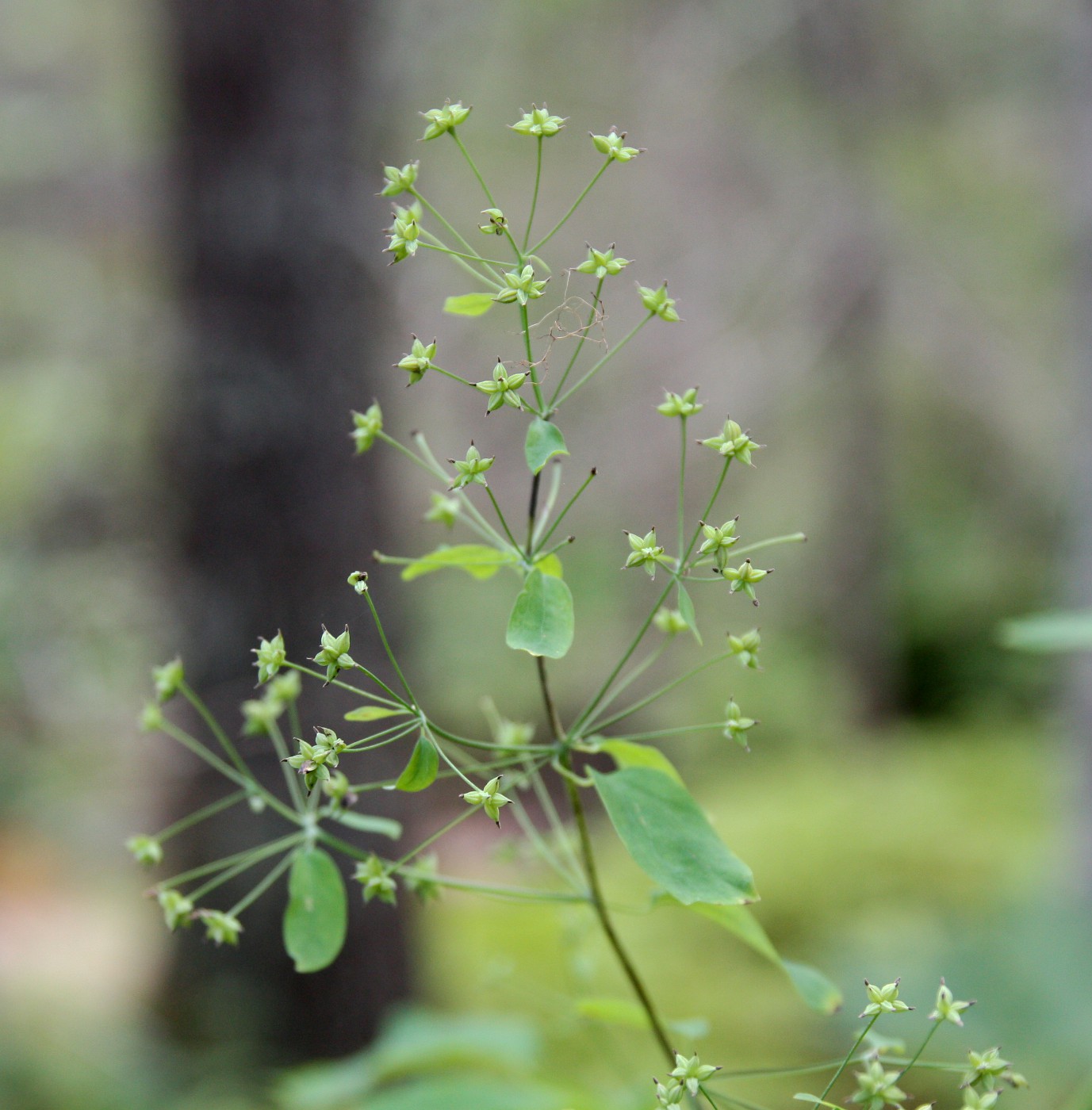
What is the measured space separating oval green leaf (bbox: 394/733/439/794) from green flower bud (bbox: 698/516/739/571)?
15 cm

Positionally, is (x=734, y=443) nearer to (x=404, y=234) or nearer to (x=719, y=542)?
(x=719, y=542)

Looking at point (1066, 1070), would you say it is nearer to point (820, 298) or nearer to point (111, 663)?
point (111, 663)

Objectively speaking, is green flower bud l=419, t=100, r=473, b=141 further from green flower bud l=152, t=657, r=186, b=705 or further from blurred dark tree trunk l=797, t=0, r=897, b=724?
blurred dark tree trunk l=797, t=0, r=897, b=724

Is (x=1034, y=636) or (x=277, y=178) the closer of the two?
(x=1034, y=636)

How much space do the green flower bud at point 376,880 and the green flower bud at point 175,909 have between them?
0.11 meters

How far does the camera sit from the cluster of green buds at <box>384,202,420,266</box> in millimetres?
497

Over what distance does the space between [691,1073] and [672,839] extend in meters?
0.11

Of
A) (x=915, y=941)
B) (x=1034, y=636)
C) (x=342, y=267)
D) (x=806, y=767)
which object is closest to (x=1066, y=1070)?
(x=915, y=941)

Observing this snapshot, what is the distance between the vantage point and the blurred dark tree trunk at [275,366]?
7.98 feet

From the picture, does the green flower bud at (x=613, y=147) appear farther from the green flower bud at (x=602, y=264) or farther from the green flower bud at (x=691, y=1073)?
the green flower bud at (x=691, y=1073)

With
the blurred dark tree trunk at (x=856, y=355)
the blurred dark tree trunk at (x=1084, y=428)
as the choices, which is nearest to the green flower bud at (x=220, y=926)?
the blurred dark tree trunk at (x=1084, y=428)

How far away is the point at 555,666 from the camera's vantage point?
7.04 m

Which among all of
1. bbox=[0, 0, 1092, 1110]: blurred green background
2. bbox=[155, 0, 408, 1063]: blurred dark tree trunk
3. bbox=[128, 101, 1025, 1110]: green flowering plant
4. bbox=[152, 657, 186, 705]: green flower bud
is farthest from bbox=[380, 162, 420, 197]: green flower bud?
bbox=[155, 0, 408, 1063]: blurred dark tree trunk

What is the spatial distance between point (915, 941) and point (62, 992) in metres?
2.56
